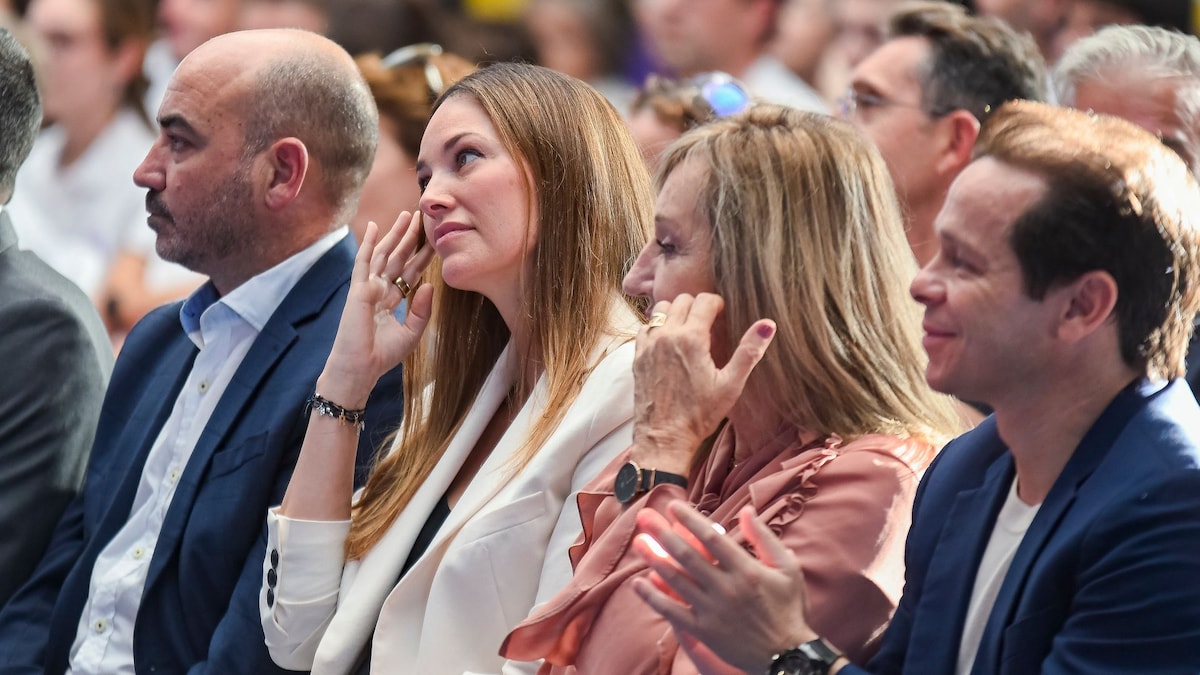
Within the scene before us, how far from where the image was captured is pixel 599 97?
260cm

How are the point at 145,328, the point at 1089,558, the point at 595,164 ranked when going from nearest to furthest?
the point at 1089,558 → the point at 595,164 → the point at 145,328

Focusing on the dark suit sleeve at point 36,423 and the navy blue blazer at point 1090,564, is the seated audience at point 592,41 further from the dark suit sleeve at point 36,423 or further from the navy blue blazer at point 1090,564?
the navy blue blazer at point 1090,564

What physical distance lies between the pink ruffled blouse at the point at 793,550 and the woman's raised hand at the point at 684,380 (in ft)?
0.24

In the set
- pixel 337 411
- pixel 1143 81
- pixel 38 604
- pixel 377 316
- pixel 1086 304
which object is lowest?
pixel 38 604

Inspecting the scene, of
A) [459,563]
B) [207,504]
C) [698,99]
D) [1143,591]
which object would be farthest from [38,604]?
[1143,591]

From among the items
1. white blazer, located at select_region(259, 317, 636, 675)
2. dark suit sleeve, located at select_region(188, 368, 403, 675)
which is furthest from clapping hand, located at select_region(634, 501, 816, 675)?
dark suit sleeve, located at select_region(188, 368, 403, 675)

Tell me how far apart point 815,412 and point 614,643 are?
0.40m

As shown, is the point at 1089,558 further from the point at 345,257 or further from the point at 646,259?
the point at 345,257

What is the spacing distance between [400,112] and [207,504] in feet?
5.37

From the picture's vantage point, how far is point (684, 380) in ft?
6.43

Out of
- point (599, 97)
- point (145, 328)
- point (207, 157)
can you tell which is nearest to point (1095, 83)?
point (599, 97)

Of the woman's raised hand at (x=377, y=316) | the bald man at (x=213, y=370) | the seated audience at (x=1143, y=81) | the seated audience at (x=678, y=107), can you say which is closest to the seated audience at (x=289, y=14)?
the seated audience at (x=678, y=107)

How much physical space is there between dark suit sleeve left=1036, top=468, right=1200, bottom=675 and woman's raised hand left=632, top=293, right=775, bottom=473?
1.67 ft

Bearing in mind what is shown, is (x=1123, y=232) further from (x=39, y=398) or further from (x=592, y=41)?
(x=592, y=41)
